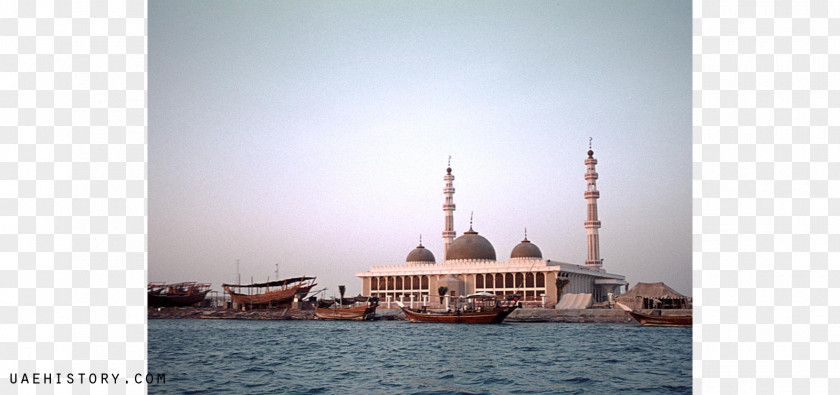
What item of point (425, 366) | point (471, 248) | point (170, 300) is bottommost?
point (170, 300)

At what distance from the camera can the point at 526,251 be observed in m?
53.6

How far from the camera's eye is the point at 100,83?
788cm

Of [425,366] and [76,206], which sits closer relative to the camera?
[76,206]

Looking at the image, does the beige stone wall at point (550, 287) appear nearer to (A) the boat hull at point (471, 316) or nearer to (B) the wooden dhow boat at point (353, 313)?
(A) the boat hull at point (471, 316)

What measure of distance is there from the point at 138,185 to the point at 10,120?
1458mm

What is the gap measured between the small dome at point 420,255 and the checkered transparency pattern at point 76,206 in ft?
165

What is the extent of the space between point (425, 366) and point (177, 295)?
43857 millimetres

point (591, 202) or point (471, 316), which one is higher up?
point (591, 202)

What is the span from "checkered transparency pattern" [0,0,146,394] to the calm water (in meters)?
4.24

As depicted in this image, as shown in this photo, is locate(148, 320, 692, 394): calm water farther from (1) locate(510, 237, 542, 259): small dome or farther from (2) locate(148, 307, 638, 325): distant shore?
(1) locate(510, 237, 542, 259): small dome

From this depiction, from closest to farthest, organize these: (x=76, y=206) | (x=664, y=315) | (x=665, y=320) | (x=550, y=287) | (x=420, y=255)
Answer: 1. (x=76, y=206)
2. (x=665, y=320)
3. (x=664, y=315)
4. (x=550, y=287)
5. (x=420, y=255)

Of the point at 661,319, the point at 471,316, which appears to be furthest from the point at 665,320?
the point at 471,316

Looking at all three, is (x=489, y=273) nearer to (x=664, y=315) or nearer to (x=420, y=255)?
(x=420, y=255)

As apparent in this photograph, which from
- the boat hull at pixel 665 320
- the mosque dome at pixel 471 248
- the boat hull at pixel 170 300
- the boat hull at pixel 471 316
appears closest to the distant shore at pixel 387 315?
the boat hull at pixel 170 300
